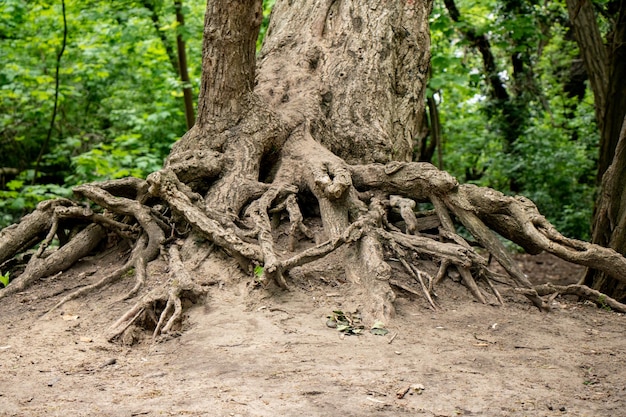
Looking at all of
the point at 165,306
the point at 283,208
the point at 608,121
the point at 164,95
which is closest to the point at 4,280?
the point at 165,306

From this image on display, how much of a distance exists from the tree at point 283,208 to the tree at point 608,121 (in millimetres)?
1007

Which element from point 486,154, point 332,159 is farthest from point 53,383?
point 486,154

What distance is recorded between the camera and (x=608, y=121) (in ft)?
28.0

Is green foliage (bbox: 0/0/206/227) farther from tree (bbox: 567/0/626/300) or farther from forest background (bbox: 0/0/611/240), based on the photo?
tree (bbox: 567/0/626/300)

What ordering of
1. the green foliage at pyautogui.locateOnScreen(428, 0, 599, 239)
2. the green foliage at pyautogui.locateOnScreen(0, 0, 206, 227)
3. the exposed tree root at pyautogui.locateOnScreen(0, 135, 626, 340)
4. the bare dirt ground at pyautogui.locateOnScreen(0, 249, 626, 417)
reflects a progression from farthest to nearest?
the green foliage at pyautogui.locateOnScreen(428, 0, 599, 239) < the green foliage at pyautogui.locateOnScreen(0, 0, 206, 227) < the exposed tree root at pyautogui.locateOnScreen(0, 135, 626, 340) < the bare dirt ground at pyautogui.locateOnScreen(0, 249, 626, 417)

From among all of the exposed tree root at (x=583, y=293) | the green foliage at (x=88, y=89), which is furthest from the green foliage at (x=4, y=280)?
the green foliage at (x=88, y=89)

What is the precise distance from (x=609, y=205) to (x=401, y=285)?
281 cm

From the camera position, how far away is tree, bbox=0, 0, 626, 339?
5.25 meters

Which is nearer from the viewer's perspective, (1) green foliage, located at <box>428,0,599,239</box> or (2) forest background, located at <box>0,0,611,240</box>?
(2) forest background, located at <box>0,0,611,240</box>

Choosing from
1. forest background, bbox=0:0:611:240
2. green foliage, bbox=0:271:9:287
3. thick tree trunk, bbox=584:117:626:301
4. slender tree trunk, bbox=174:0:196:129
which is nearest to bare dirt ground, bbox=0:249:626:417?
green foliage, bbox=0:271:9:287

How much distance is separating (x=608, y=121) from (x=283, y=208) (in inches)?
185

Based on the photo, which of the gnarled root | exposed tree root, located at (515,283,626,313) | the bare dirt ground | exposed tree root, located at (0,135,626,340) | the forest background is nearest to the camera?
the bare dirt ground

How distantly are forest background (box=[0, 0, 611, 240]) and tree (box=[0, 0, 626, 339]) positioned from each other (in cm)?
496

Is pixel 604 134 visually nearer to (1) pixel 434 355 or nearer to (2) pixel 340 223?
(2) pixel 340 223
